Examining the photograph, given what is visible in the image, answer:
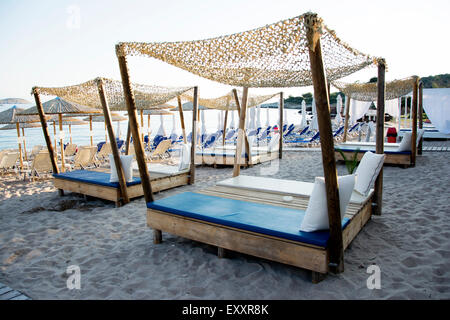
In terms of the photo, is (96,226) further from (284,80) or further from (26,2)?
(26,2)

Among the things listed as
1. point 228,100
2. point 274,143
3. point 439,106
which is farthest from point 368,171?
point 439,106

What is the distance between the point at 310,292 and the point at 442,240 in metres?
1.86

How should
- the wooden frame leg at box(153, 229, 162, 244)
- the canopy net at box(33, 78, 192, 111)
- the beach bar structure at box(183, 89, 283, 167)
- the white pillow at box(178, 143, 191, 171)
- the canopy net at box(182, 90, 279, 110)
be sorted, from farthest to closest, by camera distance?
1. the canopy net at box(182, 90, 279, 110)
2. the beach bar structure at box(183, 89, 283, 167)
3. the white pillow at box(178, 143, 191, 171)
4. the canopy net at box(33, 78, 192, 111)
5. the wooden frame leg at box(153, 229, 162, 244)

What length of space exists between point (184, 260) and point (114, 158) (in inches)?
107

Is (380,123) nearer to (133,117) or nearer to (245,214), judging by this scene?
(245,214)

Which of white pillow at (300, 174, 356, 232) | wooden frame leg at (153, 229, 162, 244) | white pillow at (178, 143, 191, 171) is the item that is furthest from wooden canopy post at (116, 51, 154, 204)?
white pillow at (178, 143, 191, 171)

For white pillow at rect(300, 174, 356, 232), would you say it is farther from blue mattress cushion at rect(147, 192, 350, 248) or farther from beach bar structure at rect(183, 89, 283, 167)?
beach bar structure at rect(183, 89, 283, 167)

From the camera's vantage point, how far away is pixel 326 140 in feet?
7.07

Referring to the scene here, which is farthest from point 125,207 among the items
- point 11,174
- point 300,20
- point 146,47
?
point 11,174

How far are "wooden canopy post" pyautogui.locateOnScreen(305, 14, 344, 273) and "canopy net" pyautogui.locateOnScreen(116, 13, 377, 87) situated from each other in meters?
0.06

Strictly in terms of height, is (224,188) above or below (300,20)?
below

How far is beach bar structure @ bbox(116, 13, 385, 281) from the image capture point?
222 cm

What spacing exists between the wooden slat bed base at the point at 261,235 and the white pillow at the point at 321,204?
0.66ft

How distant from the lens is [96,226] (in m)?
3.98
